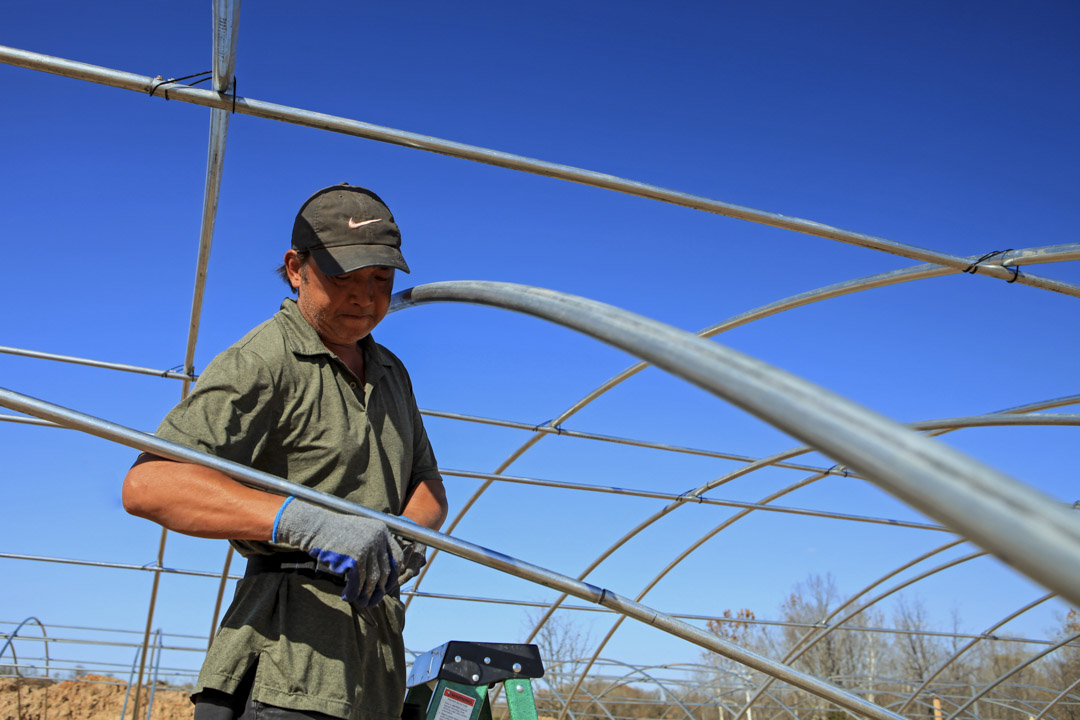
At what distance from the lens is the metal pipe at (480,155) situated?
11.0 feet

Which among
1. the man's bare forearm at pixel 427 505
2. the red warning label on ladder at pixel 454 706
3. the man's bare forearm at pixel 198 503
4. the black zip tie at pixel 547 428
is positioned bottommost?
the red warning label on ladder at pixel 454 706

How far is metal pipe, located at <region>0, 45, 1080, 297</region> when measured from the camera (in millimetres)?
3350

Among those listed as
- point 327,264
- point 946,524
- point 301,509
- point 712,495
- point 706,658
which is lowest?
point 946,524

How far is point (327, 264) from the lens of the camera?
2758 mm

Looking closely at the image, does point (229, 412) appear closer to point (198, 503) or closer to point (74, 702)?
point (198, 503)

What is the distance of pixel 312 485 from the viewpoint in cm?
264

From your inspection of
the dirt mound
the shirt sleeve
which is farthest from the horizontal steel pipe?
the dirt mound

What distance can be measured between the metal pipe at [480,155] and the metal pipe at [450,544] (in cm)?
164

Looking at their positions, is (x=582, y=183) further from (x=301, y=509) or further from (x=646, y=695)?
(x=646, y=695)

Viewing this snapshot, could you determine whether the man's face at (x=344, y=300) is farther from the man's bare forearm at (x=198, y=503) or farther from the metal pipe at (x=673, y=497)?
the metal pipe at (x=673, y=497)

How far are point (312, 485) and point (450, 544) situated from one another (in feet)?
1.82

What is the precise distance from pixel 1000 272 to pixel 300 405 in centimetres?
403

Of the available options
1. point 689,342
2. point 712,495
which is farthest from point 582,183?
point 712,495

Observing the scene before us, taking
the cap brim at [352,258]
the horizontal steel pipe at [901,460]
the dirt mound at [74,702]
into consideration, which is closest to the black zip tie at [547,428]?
the cap brim at [352,258]
